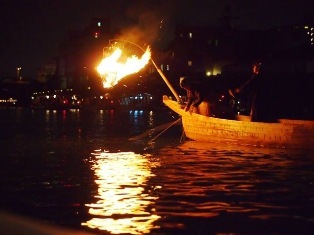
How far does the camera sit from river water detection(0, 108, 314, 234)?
9.69 m

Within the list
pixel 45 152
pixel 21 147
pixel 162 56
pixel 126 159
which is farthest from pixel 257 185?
pixel 162 56

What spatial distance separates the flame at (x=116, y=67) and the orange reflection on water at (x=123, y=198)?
23.6ft

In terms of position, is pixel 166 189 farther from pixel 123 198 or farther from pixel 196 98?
pixel 196 98

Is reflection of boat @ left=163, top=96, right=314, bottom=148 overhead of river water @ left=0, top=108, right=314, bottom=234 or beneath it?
overhead

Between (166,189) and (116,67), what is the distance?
13713 millimetres

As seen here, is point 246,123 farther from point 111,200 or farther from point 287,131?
point 111,200

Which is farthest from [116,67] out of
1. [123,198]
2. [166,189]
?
[123,198]

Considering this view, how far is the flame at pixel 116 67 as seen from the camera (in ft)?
85.3

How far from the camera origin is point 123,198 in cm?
1200

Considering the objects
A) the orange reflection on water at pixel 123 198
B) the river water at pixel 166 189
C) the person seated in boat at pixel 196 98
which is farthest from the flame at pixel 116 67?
the orange reflection on water at pixel 123 198

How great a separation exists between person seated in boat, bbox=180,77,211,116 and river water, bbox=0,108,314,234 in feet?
8.63

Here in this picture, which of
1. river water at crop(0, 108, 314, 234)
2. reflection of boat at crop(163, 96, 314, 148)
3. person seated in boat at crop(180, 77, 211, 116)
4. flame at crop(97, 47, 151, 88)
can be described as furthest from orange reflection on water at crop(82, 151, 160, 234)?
flame at crop(97, 47, 151, 88)

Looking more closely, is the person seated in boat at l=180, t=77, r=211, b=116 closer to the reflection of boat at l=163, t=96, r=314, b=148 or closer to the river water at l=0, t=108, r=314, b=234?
the reflection of boat at l=163, t=96, r=314, b=148

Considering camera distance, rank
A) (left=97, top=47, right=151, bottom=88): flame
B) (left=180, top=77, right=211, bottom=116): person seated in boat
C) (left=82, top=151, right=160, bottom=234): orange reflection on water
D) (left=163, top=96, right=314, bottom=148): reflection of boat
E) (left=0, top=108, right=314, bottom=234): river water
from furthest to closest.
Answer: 1. (left=97, top=47, right=151, bottom=88): flame
2. (left=180, top=77, right=211, bottom=116): person seated in boat
3. (left=163, top=96, right=314, bottom=148): reflection of boat
4. (left=0, top=108, right=314, bottom=234): river water
5. (left=82, top=151, right=160, bottom=234): orange reflection on water
